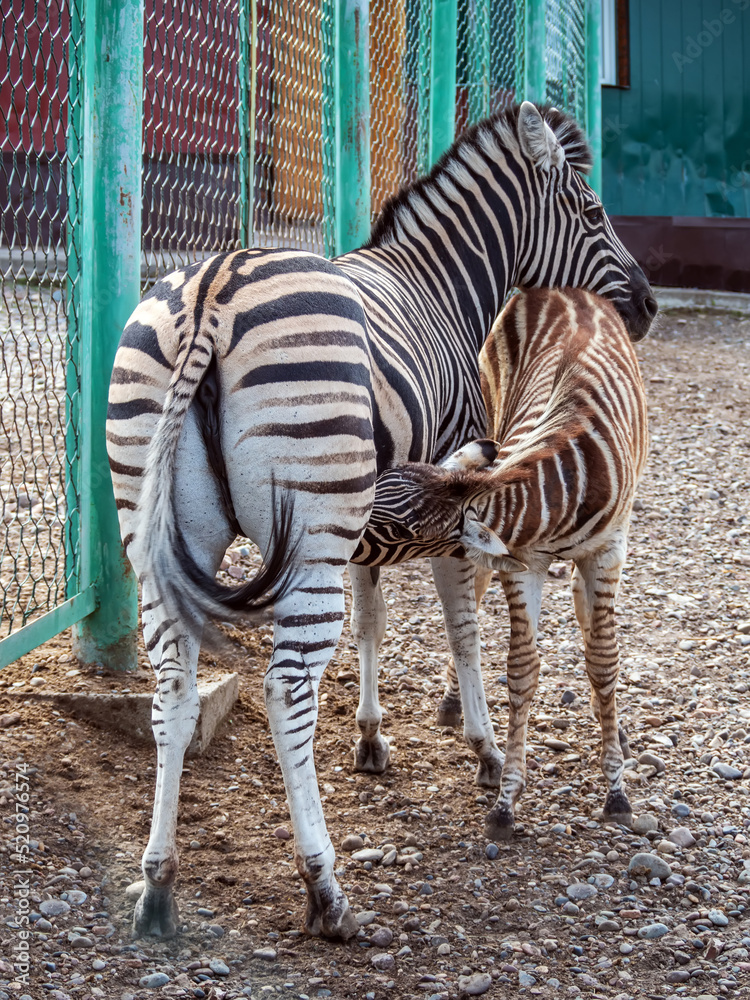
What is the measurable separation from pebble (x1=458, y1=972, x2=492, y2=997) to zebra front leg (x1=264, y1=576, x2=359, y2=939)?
43 centimetres

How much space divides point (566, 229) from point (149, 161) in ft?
5.87

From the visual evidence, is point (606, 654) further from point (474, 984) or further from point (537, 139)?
point (537, 139)

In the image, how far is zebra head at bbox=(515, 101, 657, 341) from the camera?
437 cm

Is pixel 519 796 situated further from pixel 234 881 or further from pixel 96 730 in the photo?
pixel 96 730

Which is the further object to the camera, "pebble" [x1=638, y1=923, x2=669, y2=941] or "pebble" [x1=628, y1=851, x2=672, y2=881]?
"pebble" [x1=628, y1=851, x2=672, y2=881]

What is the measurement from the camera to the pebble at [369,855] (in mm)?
3496

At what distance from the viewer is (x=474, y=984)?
2.82 metres

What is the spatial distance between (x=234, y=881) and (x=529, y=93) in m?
7.43

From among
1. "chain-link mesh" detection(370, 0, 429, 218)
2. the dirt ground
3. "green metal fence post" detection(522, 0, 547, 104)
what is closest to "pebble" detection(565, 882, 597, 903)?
the dirt ground

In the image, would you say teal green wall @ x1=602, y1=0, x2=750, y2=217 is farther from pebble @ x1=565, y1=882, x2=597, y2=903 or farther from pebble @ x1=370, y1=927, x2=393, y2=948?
pebble @ x1=370, y1=927, x2=393, y2=948

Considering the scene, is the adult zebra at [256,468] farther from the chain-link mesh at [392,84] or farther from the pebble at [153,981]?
the chain-link mesh at [392,84]

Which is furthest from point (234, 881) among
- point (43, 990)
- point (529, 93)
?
point (529, 93)

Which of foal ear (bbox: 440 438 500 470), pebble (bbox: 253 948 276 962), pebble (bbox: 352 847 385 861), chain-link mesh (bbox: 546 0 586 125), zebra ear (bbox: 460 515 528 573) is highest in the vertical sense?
chain-link mesh (bbox: 546 0 586 125)

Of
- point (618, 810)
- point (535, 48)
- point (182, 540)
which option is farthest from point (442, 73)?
point (182, 540)
